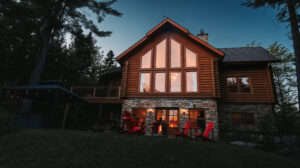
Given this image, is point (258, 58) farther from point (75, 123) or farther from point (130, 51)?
point (75, 123)

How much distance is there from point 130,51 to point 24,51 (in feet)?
44.6

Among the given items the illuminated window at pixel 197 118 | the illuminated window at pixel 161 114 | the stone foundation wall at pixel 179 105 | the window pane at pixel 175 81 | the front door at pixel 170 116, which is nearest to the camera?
the stone foundation wall at pixel 179 105

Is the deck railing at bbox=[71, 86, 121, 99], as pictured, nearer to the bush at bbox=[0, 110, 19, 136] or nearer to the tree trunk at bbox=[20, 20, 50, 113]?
the tree trunk at bbox=[20, 20, 50, 113]

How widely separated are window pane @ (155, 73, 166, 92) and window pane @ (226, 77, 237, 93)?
5.31 m

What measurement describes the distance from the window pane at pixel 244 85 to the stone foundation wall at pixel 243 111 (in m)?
1.22

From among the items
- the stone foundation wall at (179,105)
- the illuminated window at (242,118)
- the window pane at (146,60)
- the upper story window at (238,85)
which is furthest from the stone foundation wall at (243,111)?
the window pane at (146,60)

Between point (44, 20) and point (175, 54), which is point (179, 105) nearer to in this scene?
point (175, 54)

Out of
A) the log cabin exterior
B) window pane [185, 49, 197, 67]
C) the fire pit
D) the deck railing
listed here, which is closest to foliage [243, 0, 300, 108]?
the log cabin exterior

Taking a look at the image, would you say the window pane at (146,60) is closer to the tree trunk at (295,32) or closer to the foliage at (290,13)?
the foliage at (290,13)

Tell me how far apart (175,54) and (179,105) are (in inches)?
167

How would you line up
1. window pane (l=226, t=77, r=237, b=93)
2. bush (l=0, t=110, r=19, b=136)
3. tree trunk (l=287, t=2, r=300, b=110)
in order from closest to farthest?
bush (l=0, t=110, r=19, b=136), tree trunk (l=287, t=2, r=300, b=110), window pane (l=226, t=77, r=237, b=93)

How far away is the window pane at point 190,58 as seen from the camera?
1200 cm

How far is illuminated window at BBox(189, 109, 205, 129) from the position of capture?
35.2 feet

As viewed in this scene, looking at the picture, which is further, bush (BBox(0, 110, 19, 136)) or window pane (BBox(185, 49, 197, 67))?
window pane (BBox(185, 49, 197, 67))
